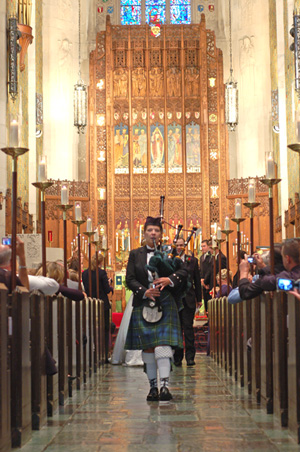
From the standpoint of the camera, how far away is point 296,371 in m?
4.49

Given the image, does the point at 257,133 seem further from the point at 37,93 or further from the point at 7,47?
the point at 7,47

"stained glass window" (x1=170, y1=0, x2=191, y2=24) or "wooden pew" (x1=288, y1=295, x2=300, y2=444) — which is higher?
"stained glass window" (x1=170, y1=0, x2=191, y2=24)

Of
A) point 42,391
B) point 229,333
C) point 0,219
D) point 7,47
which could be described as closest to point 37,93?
point 7,47

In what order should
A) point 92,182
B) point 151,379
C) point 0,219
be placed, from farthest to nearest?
1. point 92,182
2. point 0,219
3. point 151,379

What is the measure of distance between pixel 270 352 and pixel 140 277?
1.61m

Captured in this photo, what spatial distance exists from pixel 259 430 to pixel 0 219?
10392 mm

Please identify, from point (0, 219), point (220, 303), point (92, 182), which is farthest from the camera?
point (92, 182)

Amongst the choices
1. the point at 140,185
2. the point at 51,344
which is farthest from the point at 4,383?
the point at 140,185

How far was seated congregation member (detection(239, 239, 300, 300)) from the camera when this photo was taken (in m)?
5.27

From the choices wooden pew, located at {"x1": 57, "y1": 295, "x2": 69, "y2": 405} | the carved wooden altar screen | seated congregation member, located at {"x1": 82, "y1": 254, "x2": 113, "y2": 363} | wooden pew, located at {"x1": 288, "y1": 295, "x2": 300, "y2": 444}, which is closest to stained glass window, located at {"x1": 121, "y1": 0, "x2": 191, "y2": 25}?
the carved wooden altar screen

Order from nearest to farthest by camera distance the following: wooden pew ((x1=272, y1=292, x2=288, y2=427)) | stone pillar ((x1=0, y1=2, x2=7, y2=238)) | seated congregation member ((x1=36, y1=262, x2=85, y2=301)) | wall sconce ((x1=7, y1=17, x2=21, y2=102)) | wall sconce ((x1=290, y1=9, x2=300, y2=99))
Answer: wooden pew ((x1=272, y1=292, x2=288, y2=427)), seated congregation member ((x1=36, y1=262, x2=85, y2=301)), stone pillar ((x1=0, y1=2, x2=7, y2=238)), wall sconce ((x1=7, y1=17, x2=21, y2=102)), wall sconce ((x1=290, y1=9, x2=300, y2=99))

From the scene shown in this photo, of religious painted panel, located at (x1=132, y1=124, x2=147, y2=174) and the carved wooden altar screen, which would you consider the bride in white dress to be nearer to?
the carved wooden altar screen

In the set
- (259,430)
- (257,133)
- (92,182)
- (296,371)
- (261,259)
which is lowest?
(259,430)

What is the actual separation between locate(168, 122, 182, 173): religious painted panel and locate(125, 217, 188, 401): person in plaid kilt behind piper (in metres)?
16.5
